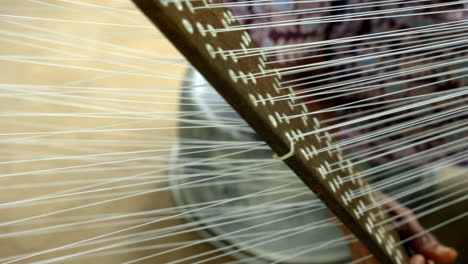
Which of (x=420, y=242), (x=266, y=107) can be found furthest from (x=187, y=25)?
(x=420, y=242)

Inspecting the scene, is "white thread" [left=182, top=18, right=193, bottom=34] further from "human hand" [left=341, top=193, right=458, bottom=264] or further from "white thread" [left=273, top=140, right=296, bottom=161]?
"human hand" [left=341, top=193, right=458, bottom=264]

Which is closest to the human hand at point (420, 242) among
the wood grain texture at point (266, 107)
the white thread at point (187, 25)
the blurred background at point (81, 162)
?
the wood grain texture at point (266, 107)

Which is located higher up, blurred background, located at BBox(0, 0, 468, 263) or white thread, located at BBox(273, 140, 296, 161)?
white thread, located at BBox(273, 140, 296, 161)

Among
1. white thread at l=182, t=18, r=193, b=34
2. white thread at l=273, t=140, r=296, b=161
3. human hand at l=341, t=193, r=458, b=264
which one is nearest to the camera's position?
white thread at l=182, t=18, r=193, b=34

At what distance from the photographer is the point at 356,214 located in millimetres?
624

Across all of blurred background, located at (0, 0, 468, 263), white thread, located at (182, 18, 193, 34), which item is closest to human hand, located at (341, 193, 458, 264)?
blurred background, located at (0, 0, 468, 263)

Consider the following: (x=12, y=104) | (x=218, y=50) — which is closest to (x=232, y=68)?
(x=218, y=50)

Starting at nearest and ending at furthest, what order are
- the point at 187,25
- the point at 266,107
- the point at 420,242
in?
the point at 187,25, the point at 266,107, the point at 420,242

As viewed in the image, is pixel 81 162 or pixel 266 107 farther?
pixel 81 162

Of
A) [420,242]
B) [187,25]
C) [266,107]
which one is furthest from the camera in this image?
[420,242]

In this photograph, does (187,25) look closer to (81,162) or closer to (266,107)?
(266,107)

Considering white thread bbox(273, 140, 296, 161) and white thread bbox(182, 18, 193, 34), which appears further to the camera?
white thread bbox(273, 140, 296, 161)

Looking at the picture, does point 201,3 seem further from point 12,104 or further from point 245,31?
point 12,104

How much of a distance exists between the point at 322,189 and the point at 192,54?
0.29 metres
